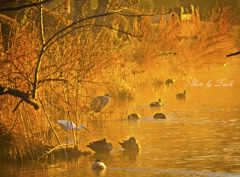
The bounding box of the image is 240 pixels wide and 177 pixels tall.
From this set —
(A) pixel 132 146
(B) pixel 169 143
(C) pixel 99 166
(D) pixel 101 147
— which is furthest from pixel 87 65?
(C) pixel 99 166

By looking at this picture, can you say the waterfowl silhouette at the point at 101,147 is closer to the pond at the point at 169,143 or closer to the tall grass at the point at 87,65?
the pond at the point at 169,143

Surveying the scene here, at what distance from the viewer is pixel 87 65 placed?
35.9ft

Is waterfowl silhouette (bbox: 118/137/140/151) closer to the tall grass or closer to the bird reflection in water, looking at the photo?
the tall grass

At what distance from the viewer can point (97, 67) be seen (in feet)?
47.1

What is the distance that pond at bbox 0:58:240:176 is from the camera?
8.48m

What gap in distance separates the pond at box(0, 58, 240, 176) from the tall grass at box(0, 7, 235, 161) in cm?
73

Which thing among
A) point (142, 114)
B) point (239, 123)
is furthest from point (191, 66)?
point (239, 123)

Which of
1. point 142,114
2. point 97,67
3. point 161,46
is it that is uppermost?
point 161,46

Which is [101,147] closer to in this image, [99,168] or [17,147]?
[99,168]

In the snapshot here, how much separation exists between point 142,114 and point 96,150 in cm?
552

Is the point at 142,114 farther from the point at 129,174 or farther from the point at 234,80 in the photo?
the point at 234,80

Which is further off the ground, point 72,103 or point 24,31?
point 24,31

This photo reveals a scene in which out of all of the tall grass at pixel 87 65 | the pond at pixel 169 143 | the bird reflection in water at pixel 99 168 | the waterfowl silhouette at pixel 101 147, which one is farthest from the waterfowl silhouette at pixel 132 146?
the bird reflection in water at pixel 99 168

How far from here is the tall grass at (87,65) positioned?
9.45 meters
